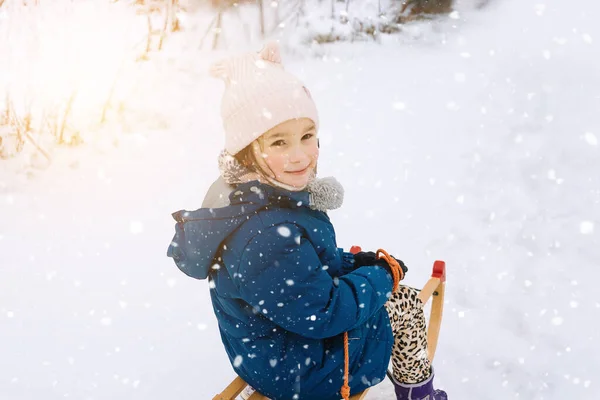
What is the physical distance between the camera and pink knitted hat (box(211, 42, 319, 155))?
1774 millimetres

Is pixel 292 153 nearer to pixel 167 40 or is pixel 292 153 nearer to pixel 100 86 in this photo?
pixel 100 86

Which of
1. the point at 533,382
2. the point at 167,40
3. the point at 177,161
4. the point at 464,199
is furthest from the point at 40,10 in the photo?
the point at 533,382

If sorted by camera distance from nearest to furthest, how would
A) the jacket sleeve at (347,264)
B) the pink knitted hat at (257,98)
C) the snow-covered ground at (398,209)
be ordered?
the pink knitted hat at (257,98), the jacket sleeve at (347,264), the snow-covered ground at (398,209)

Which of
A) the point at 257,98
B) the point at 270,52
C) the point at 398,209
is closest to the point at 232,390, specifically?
the point at 257,98

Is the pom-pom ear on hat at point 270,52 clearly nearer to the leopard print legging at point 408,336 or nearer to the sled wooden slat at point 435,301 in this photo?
the leopard print legging at point 408,336

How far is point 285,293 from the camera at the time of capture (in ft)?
5.40

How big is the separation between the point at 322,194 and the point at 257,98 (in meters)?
0.36

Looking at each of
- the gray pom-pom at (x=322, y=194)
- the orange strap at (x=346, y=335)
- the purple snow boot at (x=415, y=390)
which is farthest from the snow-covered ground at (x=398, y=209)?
the gray pom-pom at (x=322, y=194)

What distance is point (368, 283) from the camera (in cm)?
182

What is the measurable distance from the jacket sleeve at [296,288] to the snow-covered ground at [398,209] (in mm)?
943

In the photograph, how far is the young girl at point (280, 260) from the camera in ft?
5.43

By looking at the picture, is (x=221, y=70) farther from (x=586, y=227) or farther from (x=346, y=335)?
(x=586, y=227)

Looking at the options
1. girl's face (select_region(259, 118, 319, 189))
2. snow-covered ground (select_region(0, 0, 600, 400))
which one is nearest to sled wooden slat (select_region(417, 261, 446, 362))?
snow-covered ground (select_region(0, 0, 600, 400))

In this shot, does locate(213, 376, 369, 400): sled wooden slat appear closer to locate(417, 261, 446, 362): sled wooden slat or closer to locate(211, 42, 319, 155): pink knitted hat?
locate(417, 261, 446, 362): sled wooden slat
